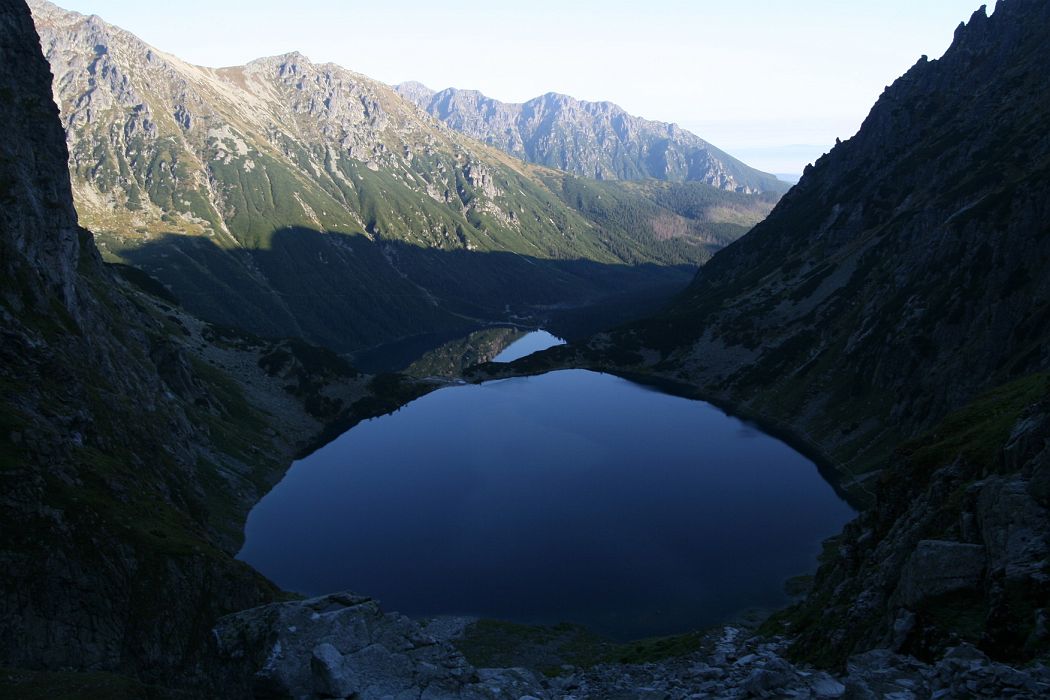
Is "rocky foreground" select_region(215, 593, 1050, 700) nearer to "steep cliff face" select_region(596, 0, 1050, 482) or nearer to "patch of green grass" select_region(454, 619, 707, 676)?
"patch of green grass" select_region(454, 619, 707, 676)

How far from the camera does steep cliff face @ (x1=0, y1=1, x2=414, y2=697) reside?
2057 inches

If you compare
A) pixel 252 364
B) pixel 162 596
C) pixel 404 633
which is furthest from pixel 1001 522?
pixel 252 364

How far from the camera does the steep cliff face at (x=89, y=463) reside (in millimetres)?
52250

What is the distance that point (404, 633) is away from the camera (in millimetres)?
→ 35969

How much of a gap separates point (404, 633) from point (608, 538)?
7506 centimetres

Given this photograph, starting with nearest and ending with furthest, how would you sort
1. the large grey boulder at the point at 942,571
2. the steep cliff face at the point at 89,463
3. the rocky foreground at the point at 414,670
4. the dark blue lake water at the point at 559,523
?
the rocky foreground at the point at 414,670, the large grey boulder at the point at 942,571, the steep cliff face at the point at 89,463, the dark blue lake water at the point at 559,523

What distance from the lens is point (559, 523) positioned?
4496 inches

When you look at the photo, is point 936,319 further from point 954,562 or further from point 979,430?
point 954,562

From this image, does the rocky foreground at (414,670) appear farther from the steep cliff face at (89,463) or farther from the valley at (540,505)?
the steep cliff face at (89,463)

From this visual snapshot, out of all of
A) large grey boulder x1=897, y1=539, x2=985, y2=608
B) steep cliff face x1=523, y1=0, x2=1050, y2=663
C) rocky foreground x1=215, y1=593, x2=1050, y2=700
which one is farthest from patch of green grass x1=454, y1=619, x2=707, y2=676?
large grey boulder x1=897, y1=539, x2=985, y2=608

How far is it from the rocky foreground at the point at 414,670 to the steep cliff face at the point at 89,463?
12.5 meters

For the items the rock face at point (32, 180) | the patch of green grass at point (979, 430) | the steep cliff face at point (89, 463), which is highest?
the rock face at point (32, 180)

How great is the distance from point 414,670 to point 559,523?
8238cm

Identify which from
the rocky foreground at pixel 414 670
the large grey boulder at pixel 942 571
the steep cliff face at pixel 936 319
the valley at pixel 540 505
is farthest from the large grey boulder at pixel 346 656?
the steep cliff face at pixel 936 319
